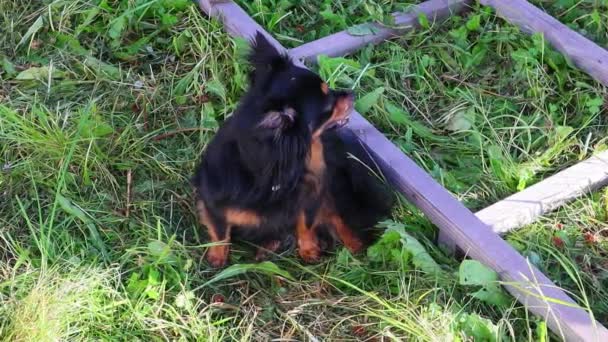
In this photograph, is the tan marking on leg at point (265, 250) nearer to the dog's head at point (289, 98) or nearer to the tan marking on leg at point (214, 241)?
the tan marking on leg at point (214, 241)

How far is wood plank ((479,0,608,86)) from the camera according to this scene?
11.9ft

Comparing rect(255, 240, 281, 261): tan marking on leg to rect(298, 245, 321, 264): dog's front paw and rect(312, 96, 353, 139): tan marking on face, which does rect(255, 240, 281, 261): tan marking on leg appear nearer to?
rect(298, 245, 321, 264): dog's front paw

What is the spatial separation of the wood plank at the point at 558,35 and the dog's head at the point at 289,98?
1494 millimetres

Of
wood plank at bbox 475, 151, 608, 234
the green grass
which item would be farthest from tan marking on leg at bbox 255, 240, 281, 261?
the green grass

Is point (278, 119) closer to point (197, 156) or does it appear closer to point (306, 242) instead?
point (306, 242)

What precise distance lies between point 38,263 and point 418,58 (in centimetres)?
214

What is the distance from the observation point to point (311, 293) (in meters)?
2.89

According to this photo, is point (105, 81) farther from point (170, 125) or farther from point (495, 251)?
point (495, 251)

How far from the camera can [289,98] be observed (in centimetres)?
251

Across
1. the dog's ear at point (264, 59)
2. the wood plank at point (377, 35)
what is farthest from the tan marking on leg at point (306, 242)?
the wood plank at point (377, 35)

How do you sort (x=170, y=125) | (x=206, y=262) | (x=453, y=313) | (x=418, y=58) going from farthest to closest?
(x=418, y=58), (x=170, y=125), (x=206, y=262), (x=453, y=313)

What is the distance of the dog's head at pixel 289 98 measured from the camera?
7.70 ft

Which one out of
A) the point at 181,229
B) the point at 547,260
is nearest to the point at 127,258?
the point at 181,229

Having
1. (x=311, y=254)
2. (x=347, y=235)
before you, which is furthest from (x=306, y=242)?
(x=347, y=235)
